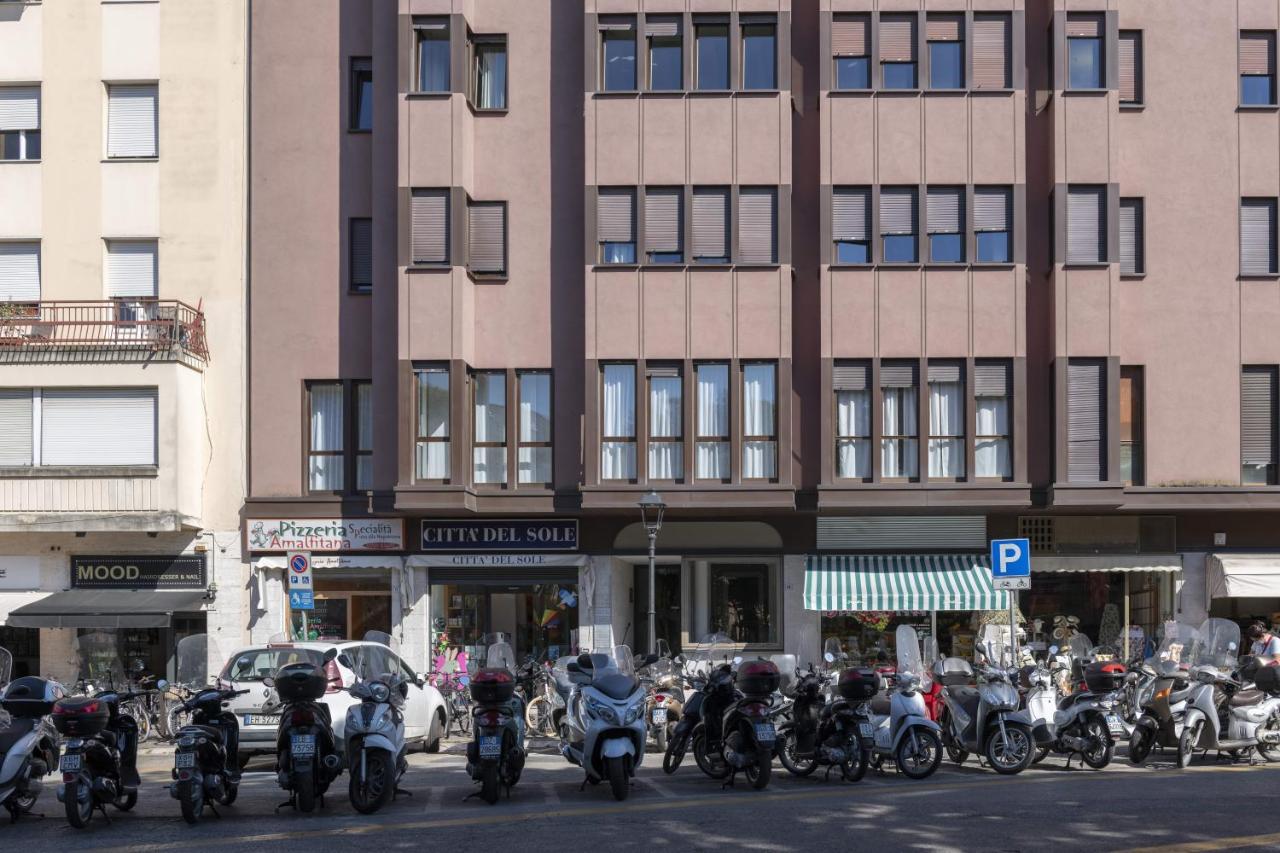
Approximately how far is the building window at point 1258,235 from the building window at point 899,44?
6523mm

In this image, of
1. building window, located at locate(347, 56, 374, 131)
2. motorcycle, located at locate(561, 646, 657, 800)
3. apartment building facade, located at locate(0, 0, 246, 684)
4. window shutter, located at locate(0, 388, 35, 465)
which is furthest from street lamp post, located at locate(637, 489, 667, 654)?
window shutter, located at locate(0, 388, 35, 465)

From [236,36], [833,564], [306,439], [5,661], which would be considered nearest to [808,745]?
[5,661]

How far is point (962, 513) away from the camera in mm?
28328

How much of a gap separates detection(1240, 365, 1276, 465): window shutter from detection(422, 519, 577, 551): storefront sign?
1208 cm

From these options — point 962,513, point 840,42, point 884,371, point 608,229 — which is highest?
point 840,42

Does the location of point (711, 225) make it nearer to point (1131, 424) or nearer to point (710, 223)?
point (710, 223)

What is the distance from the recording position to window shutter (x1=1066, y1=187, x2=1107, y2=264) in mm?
28031

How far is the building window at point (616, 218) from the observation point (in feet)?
92.5

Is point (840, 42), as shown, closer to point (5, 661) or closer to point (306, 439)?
point (306, 439)

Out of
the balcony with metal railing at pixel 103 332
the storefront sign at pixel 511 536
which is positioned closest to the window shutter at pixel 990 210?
the storefront sign at pixel 511 536

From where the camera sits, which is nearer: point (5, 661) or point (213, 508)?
point (5, 661)

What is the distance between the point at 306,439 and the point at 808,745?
Answer: 1500cm

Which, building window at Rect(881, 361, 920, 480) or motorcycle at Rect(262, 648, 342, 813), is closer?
motorcycle at Rect(262, 648, 342, 813)

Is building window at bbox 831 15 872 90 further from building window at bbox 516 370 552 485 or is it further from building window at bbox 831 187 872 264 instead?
building window at bbox 516 370 552 485
